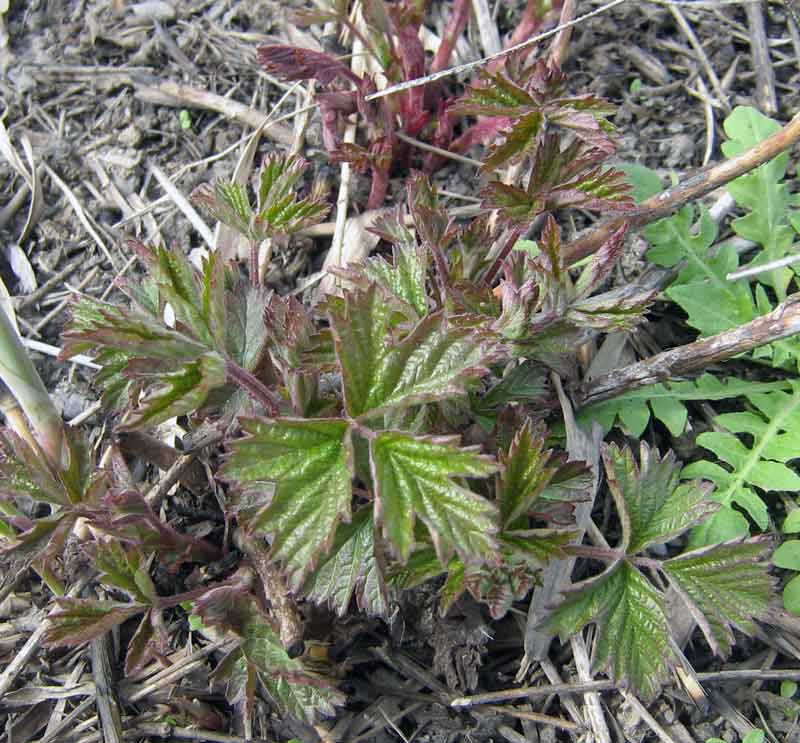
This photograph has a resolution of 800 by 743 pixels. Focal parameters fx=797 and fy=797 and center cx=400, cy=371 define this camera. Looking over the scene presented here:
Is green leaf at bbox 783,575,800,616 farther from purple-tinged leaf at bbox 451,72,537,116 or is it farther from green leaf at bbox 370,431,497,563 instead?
purple-tinged leaf at bbox 451,72,537,116

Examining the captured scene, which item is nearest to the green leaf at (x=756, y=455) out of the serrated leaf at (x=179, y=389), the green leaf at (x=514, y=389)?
the green leaf at (x=514, y=389)

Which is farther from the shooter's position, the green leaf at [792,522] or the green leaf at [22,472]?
the green leaf at [792,522]

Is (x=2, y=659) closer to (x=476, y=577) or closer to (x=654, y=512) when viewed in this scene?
(x=476, y=577)

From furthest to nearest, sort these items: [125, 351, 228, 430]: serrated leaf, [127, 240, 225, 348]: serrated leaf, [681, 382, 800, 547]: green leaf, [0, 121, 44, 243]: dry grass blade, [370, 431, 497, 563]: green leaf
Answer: [0, 121, 44, 243]: dry grass blade < [681, 382, 800, 547]: green leaf < [127, 240, 225, 348]: serrated leaf < [125, 351, 228, 430]: serrated leaf < [370, 431, 497, 563]: green leaf

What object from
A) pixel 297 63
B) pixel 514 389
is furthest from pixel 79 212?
pixel 514 389

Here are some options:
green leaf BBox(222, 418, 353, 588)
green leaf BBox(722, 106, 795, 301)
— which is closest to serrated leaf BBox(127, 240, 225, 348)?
green leaf BBox(222, 418, 353, 588)

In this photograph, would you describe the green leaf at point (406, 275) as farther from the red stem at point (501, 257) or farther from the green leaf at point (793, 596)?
the green leaf at point (793, 596)

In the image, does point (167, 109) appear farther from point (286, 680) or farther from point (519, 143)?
point (286, 680)
